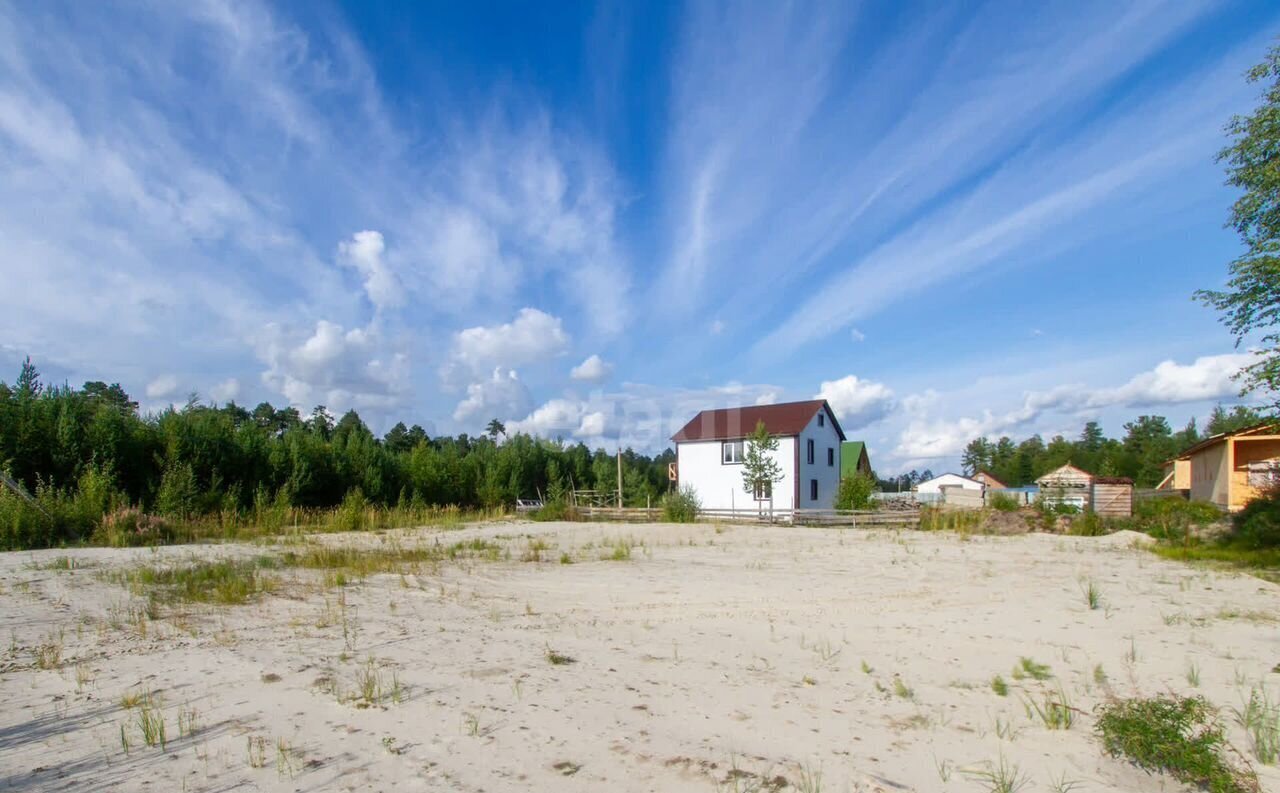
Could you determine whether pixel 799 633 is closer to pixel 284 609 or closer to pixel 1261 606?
pixel 284 609

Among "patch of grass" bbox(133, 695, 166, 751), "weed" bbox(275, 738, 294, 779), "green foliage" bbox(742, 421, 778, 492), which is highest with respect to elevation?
"green foliage" bbox(742, 421, 778, 492)

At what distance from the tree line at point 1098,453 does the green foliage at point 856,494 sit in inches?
1818

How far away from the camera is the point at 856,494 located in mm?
29438

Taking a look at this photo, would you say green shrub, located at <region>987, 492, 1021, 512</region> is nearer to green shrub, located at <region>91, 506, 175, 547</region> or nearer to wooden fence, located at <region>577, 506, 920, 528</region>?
wooden fence, located at <region>577, 506, 920, 528</region>

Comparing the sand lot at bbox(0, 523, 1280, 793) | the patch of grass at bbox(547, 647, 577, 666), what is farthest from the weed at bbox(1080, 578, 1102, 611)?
the patch of grass at bbox(547, 647, 577, 666)

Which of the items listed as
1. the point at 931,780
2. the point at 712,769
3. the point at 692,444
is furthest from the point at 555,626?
the point at 692,444

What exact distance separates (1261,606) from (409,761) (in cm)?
1077

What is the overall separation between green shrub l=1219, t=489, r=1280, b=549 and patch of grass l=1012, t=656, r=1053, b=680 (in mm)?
12871

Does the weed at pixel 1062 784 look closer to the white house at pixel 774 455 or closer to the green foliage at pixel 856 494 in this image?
the green foliage at pixel 856 494

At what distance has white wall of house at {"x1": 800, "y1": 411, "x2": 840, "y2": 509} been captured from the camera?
111 ft

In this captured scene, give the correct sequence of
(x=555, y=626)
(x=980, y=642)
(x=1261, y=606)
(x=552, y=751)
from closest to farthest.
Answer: (x=552, y=751)
(x=980, y=642)
(x=555, y=626)
(x=1261, y=606)

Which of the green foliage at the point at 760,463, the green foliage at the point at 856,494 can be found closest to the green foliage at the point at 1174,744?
the green foliage at the point at 856,494

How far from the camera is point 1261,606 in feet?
28.1

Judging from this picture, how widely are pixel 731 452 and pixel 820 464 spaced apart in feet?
16.9
